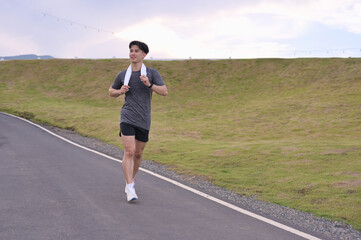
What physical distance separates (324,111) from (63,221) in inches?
951

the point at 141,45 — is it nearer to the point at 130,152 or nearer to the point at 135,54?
the point at 135,54

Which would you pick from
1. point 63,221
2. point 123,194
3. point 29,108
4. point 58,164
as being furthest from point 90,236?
point 29,108

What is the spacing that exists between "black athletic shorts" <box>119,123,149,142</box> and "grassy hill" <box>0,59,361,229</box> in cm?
266

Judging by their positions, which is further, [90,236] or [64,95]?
[64,95]

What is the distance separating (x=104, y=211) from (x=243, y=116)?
23725mm

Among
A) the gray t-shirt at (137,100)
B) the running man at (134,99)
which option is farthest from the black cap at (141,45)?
the gray t-shirt at (137,100)

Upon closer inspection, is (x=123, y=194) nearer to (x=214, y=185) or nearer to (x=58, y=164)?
(x=214, y=185)

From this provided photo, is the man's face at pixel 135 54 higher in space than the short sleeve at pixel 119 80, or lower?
higher

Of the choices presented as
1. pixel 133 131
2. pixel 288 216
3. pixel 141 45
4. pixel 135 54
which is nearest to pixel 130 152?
pixel 133 131

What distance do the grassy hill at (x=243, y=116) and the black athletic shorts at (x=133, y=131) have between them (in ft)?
8.72

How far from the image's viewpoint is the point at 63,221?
17.0 feet

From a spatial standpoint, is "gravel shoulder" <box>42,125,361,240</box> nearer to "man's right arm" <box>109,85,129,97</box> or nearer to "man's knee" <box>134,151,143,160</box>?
"man's knee" <box>134,151,143,160</box>

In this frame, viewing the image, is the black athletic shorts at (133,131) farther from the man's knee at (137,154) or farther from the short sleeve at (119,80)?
the short sleeve at (119,80)

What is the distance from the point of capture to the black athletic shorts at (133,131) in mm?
6207
